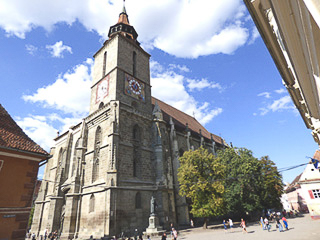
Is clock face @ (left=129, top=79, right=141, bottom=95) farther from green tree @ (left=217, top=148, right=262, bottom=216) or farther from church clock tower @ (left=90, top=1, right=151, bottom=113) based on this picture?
green tree @ (left=217, top=148, right=262, bottom=216)

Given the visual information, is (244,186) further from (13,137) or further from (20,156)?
(13,137)

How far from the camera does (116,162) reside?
60.3 ft

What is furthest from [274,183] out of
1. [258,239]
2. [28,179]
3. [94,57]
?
[94,57]

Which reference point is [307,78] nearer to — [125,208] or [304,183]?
[125,208]

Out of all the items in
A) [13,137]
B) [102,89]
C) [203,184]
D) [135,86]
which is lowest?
[203,184]

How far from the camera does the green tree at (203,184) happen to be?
59.8ft

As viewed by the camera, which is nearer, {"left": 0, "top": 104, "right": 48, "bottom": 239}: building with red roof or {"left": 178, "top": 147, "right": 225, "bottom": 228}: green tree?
{"left": 0, "top": 104, "right": 48, "bottom": 239}: building with red roof

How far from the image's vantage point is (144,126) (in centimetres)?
2345

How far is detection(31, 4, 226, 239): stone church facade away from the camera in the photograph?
17.7 m

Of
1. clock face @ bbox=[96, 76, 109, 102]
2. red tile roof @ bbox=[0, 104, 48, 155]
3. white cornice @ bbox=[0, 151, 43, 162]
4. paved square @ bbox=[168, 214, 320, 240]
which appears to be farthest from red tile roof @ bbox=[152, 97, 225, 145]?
white cornice @ bbox=[0, 151, 43, 162]

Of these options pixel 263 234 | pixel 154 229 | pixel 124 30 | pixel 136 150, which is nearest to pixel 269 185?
pixel 263 234

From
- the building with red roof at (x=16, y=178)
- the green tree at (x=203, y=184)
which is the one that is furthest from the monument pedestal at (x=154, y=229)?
the building with red roof at (x=16, y=178)

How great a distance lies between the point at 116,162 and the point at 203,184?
8.68 meters

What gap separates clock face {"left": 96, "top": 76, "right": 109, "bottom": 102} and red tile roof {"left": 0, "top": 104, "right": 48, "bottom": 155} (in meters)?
13.5
